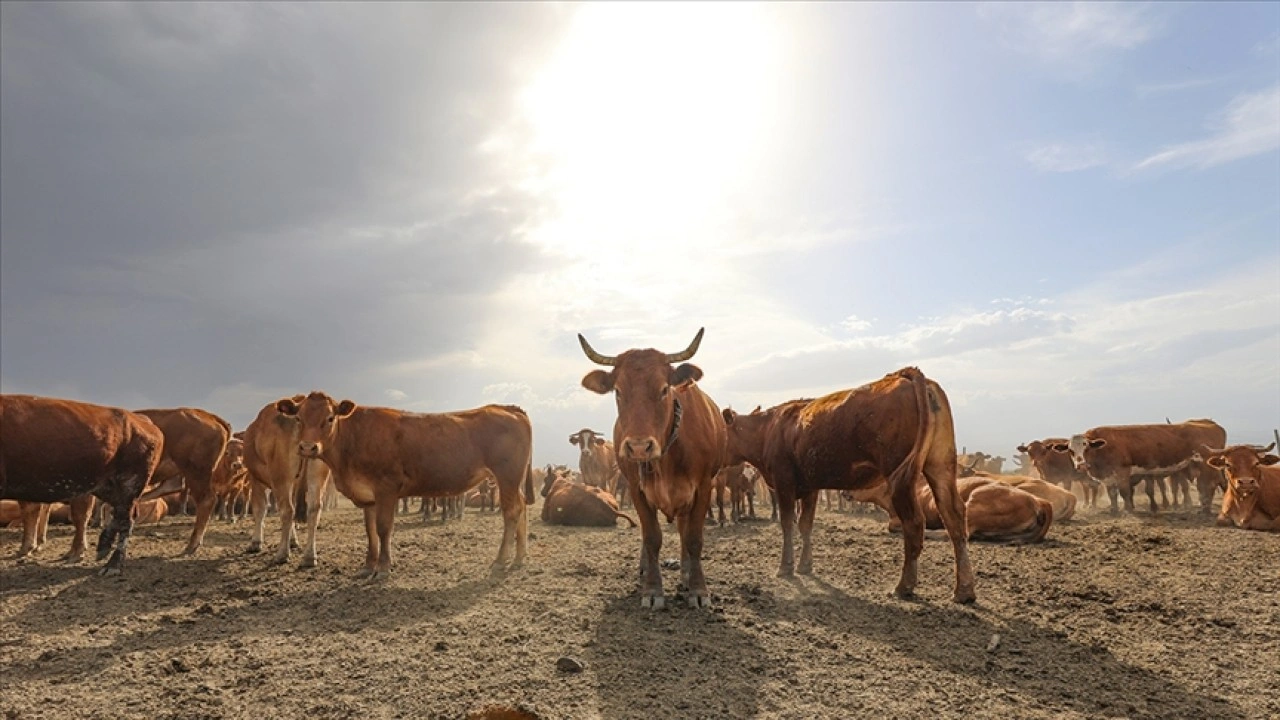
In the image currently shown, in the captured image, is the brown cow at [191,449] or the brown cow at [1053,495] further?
the brown cow at [1053,495]

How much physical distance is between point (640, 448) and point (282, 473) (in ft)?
22.8

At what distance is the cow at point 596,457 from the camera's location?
82.7 ft

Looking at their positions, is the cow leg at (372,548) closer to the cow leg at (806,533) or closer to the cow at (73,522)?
the cow at (73,522)

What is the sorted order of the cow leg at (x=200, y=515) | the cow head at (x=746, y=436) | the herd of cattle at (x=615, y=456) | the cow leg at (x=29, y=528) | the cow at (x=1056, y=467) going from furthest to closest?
the cow at (x=1056, y=467), the cow head at (x=746, y=436), the cow leg at (x=200, y=515), the cow leg at (x=29, y=528), the herd of cattle at (x=615, y=456)

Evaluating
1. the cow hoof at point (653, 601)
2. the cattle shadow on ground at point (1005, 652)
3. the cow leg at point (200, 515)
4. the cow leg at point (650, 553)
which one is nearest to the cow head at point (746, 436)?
the cattle shadow on ground at point (1005, 652)

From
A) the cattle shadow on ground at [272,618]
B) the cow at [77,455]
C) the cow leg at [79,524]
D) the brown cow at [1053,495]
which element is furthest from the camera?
the brown cow at [1053,495]

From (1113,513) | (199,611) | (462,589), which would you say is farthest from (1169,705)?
(1113,513)

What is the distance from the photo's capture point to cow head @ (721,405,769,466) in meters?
11.9

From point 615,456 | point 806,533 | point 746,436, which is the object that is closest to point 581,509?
point 746,436

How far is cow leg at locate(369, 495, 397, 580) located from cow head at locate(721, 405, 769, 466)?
5729 millimetres

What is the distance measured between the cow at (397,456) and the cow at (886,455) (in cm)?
378

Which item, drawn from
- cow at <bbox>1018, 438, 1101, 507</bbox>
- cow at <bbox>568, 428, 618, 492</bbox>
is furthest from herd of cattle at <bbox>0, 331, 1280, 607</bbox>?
cow at <bbox>568, 428, 618, 492</bbox>

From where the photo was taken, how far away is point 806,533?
883 cm

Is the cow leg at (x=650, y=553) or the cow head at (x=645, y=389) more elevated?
the cow head at (x=645, y=389)
